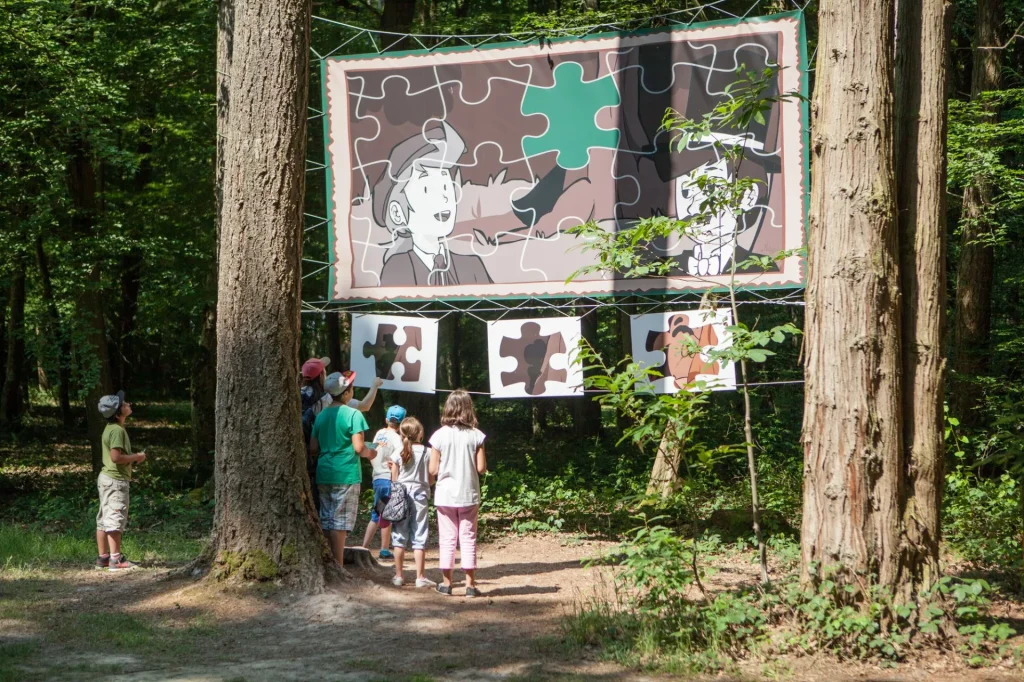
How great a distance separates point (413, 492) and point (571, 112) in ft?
15.6

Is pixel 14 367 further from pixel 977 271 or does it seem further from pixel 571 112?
pixel 977 271

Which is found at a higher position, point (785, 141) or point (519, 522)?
point (785, 141)

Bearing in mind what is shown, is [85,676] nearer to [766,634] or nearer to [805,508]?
[766,634]

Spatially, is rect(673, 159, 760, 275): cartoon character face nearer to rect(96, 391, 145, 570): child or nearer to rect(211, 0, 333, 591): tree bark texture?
rect(211, 0, 333, 591): tree bark texture

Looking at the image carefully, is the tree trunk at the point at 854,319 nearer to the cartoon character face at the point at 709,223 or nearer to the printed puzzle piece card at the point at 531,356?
the cartoon character face at the point at 709,223

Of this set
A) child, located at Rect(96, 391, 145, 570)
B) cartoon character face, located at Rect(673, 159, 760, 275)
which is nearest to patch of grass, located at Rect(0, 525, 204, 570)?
child, located at Rect(96, 391, 145, 570)

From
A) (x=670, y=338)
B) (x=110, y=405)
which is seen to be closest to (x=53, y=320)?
(x=110, y=405)

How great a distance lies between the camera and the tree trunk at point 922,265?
6574 millimetres

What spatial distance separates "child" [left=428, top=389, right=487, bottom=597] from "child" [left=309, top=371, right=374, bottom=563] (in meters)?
0.82

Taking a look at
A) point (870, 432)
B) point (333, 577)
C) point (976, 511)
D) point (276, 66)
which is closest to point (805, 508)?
point (870, 432)

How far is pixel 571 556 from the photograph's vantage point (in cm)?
1052

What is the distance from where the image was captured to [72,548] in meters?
10.2

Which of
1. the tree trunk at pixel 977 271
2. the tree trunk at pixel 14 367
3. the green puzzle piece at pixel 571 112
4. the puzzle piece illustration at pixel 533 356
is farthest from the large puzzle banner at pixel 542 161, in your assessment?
the tree trunk at pixel 14 367

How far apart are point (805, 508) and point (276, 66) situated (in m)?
5.74
